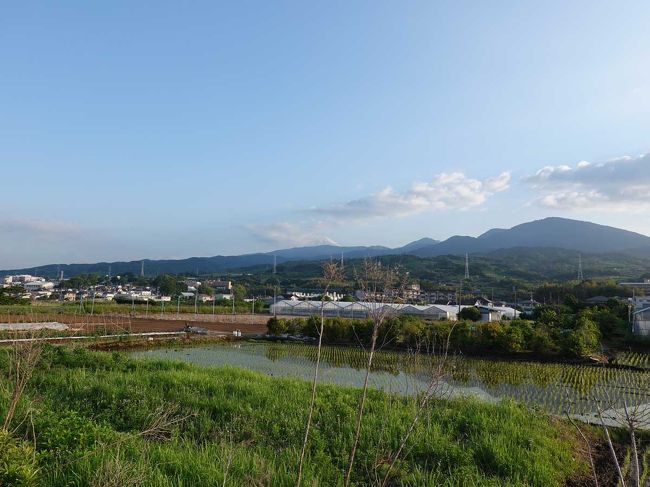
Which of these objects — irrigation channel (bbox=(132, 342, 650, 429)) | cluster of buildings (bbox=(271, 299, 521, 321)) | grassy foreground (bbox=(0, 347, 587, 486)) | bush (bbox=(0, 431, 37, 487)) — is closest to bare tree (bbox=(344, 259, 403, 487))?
grassy foreground (bbox=(0, 347, 587, 486))

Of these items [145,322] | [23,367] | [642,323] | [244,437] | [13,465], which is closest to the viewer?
[13,465]

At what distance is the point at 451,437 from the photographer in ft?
19.9

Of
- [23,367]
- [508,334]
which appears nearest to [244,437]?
[23,367]

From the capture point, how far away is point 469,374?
47.3 ft

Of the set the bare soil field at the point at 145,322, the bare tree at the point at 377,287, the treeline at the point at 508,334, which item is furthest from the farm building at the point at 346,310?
the bare tree at the point at 377,287

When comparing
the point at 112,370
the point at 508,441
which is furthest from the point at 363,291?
the point at 112,370

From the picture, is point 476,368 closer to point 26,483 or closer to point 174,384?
point 174,384

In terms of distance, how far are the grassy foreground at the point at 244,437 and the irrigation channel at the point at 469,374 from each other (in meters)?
2.35

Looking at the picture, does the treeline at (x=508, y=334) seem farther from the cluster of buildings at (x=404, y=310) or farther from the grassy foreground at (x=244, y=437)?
the grassy foreground at (x=244, y=437)

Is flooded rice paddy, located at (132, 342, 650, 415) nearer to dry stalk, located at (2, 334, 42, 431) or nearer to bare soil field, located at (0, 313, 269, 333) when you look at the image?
Answer: bare soil field, located at (0, 313, 269, 333)

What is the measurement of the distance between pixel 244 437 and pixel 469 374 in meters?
10.4

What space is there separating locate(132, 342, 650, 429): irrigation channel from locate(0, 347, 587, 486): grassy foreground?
235cm

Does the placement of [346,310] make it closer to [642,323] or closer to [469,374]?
[642,323]

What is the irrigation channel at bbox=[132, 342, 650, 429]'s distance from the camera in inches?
409
